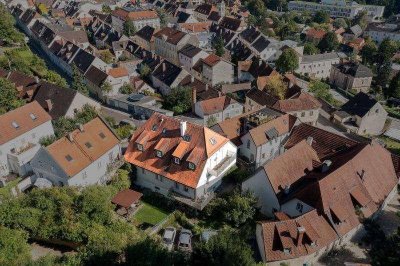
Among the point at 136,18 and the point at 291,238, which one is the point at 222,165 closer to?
the point at 291,238

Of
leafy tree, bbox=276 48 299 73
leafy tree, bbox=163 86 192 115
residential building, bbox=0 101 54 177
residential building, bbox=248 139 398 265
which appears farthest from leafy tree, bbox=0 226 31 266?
leafy tree, bbox=276 48 299 73

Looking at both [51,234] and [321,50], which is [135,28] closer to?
[321,50]

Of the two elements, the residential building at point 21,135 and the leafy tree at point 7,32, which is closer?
the residential building at point 21,135

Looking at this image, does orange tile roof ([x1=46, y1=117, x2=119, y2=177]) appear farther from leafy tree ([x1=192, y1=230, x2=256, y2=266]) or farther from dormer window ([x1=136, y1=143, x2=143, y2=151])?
leafy tree ([x1=192, y1=230, x2=256, y2=266])

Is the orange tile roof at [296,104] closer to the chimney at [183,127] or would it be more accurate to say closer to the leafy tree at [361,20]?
the chimney at [183,127]

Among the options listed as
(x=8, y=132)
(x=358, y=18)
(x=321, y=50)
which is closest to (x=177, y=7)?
(x=321, y=50)

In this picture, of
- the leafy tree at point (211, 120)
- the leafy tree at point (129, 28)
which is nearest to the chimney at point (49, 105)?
the leafy tree at point (211, 120)

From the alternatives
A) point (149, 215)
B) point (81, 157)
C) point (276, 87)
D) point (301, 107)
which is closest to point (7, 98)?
point (81, 157)
